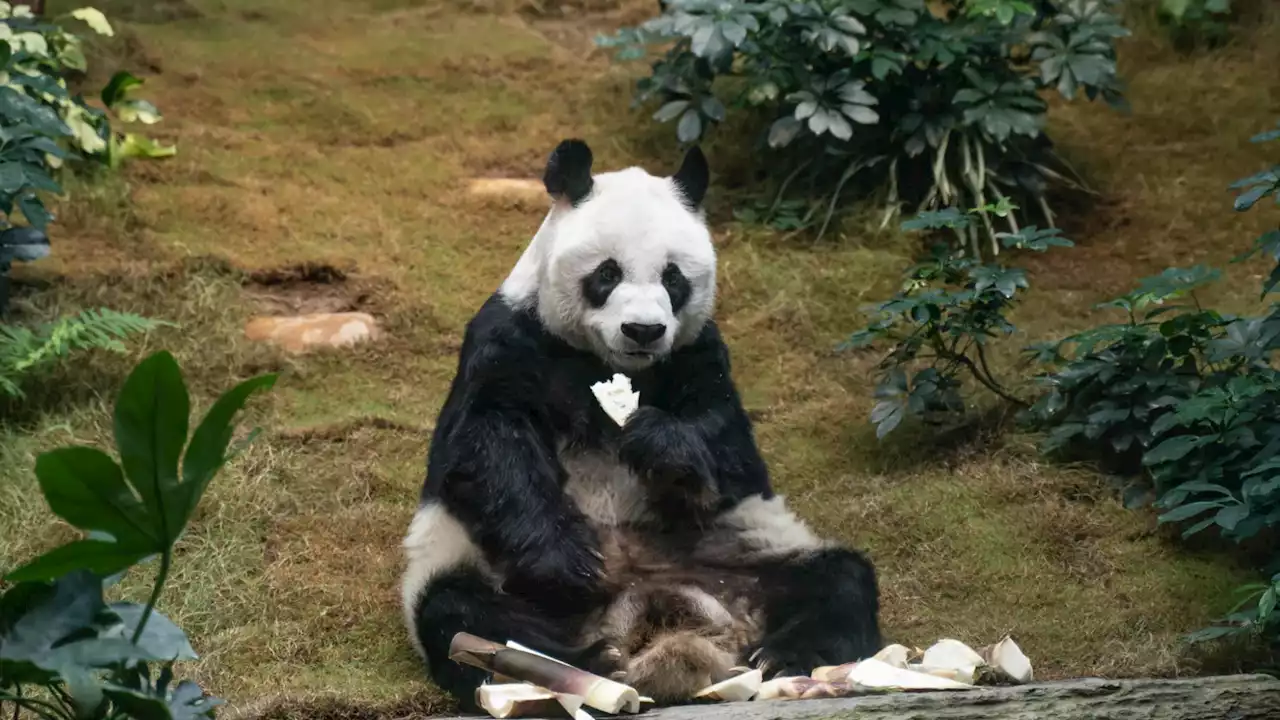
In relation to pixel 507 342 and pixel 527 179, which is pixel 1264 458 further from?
pixel 527 179

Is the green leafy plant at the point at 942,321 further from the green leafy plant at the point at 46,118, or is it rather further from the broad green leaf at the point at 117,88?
the broad green leaf at the point at 117,88

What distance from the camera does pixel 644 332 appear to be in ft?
11.3

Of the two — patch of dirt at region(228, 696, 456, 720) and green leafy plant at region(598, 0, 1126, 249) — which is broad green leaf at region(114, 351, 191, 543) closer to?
patch of dirt at region(228, 696, 456, 720)

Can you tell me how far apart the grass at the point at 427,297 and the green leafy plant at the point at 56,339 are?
6.0 inches

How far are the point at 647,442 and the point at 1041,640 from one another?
4.57 ft

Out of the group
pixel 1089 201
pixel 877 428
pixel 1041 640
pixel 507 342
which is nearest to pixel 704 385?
pixel 507 342

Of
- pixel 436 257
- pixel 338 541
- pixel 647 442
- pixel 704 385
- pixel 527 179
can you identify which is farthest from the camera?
pixel 527 179

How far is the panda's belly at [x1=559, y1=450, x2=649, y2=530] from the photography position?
366 cm

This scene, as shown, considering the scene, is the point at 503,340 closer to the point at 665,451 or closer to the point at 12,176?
the point at 665,451

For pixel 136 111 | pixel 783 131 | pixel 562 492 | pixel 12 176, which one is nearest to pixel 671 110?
pixel 783 131

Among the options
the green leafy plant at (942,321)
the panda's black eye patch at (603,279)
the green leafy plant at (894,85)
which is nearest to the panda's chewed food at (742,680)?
the panda's black eye patch at (603,279)

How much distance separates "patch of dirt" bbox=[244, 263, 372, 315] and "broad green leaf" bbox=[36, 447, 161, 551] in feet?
11.9

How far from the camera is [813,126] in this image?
6.39 m

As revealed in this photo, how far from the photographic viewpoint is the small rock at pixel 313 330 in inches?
223
